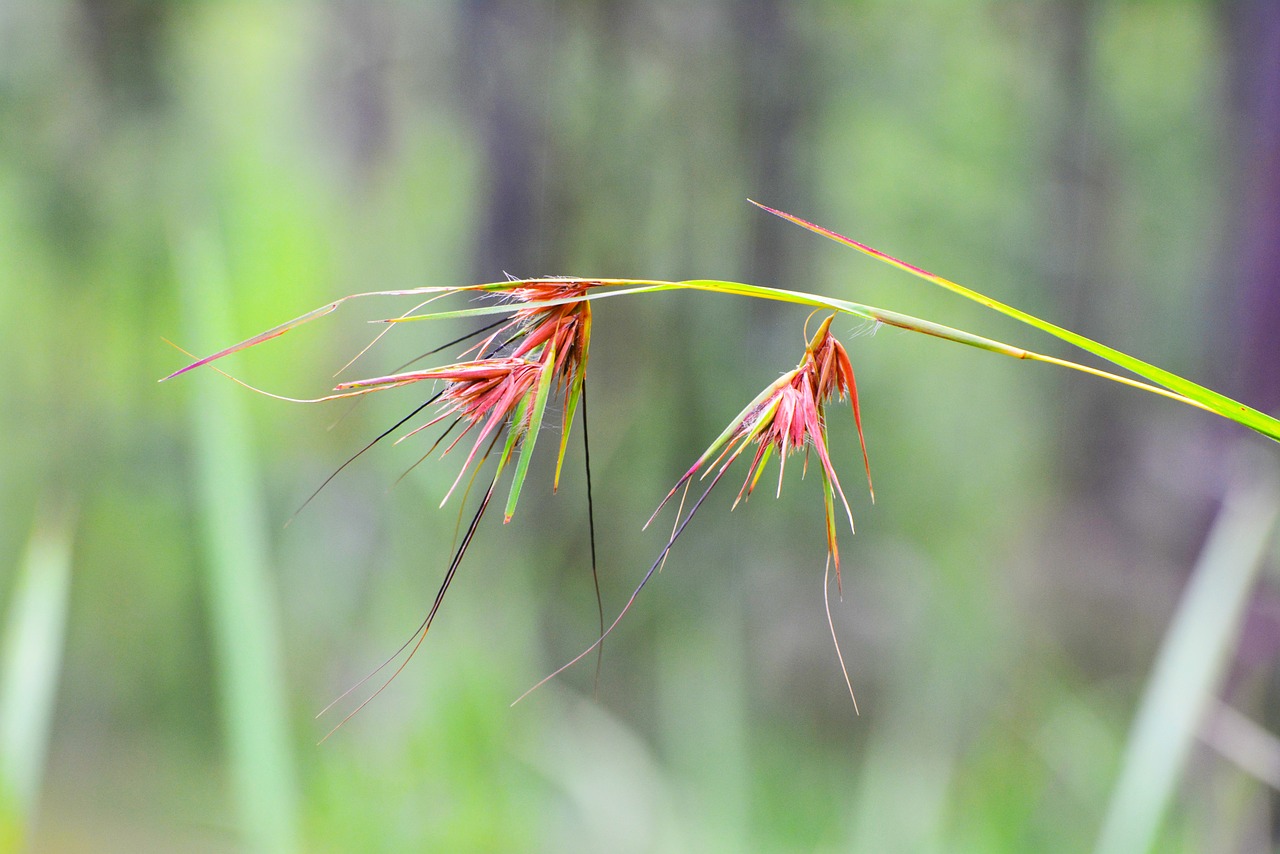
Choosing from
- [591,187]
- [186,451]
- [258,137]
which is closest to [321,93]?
[258,137]

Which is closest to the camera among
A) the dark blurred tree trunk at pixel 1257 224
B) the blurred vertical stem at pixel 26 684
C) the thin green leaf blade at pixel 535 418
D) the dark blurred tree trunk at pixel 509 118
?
the thin green leaf blade at pixel 535 418

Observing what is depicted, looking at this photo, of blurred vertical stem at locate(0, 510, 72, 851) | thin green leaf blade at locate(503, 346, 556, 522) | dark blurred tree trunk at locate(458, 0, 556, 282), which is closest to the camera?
thin green leaf blade at locate(503, 346, 556, 522)

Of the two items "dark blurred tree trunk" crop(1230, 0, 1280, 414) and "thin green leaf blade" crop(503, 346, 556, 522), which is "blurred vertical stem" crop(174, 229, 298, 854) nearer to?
"thin green leaf blade" crop(503, 346, 556, 522)

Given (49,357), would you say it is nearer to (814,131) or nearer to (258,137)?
(258,137)

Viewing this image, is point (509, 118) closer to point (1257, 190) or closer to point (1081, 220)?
point (1081, 220)

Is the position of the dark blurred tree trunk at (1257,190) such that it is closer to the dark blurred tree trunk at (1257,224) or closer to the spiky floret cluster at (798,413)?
the dark blurred tree trunk at (1257,224)

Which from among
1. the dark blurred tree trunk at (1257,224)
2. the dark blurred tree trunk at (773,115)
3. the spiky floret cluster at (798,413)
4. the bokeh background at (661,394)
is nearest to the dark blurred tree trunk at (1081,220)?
the bokeh background at (661,394)

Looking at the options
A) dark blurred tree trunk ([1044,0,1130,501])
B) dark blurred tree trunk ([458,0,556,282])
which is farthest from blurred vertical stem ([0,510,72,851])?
dark blurred tree trunk ([1044,0,1130,501])

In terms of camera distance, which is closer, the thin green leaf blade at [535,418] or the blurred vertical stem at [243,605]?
the thin green leaf blade at [535,418]

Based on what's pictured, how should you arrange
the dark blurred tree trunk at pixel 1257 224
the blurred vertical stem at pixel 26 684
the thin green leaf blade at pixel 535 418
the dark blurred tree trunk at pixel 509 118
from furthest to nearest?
the dark blurred tree trunk at pixel 509 118 → the dark blurred tree trunk at pixel 1257 224 → the blurred vertical stem at pixel 26 684 → the thin green leaf blade at pixel 535 418
